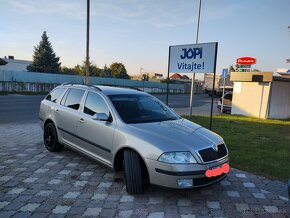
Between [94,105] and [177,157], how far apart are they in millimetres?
2114

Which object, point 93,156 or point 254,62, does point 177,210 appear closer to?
point 93,156

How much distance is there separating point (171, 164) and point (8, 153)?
4250 mm

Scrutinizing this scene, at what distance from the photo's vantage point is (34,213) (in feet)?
11.8

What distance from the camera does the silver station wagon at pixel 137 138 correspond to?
12.5 ft

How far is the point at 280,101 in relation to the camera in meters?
16.5

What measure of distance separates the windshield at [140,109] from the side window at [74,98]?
914 mm

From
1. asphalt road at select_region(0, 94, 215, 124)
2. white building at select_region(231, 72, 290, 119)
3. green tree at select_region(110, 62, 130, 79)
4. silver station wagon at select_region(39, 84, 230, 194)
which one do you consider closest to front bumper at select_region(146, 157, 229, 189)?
silver station wagon at select_region(39, 84, 230, 194)

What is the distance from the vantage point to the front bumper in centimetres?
375

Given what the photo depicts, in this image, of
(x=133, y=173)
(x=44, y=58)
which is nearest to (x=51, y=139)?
(x=133, y=173)

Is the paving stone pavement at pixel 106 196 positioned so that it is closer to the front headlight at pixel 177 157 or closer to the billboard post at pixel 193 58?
the front headlight at pixel 177 157

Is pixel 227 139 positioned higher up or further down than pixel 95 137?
further down

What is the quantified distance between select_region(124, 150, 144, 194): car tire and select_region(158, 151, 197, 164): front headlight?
0.44 meters

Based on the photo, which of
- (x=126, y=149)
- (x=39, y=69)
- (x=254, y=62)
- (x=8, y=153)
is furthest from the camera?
(x=39, y=69)

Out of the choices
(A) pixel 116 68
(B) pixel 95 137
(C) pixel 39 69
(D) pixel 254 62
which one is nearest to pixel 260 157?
A: (B) pixel 95 137
